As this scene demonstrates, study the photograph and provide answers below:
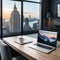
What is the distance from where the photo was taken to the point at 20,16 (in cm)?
432

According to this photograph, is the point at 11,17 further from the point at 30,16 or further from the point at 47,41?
the point at 47,41

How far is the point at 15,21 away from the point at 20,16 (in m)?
0.30

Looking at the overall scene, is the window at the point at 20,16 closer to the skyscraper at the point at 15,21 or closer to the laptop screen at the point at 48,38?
the skyscraper at the point at 15,21

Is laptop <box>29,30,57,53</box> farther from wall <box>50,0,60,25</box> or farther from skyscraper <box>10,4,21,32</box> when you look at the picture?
wall <box>50,0,60,25</box>

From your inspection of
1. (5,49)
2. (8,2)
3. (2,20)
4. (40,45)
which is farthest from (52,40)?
(8,2)

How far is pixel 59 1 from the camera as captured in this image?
5.09 m

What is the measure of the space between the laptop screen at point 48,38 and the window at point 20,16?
2065 millimetres

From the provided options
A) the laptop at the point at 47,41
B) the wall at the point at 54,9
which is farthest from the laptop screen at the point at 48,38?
the wall at the point at 54,9

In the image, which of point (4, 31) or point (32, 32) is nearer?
point (4, 31)

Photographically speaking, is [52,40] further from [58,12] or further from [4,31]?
[58,12]

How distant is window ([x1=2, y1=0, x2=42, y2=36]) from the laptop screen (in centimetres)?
207

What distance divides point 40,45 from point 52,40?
28cm

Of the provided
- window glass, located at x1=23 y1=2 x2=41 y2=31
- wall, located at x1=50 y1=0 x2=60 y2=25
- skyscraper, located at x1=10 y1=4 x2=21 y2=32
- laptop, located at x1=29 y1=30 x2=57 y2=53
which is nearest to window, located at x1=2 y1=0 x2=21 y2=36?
skyscraper, located at x1=10 y1=4 x2=21 y2=32

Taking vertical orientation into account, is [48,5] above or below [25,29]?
above
